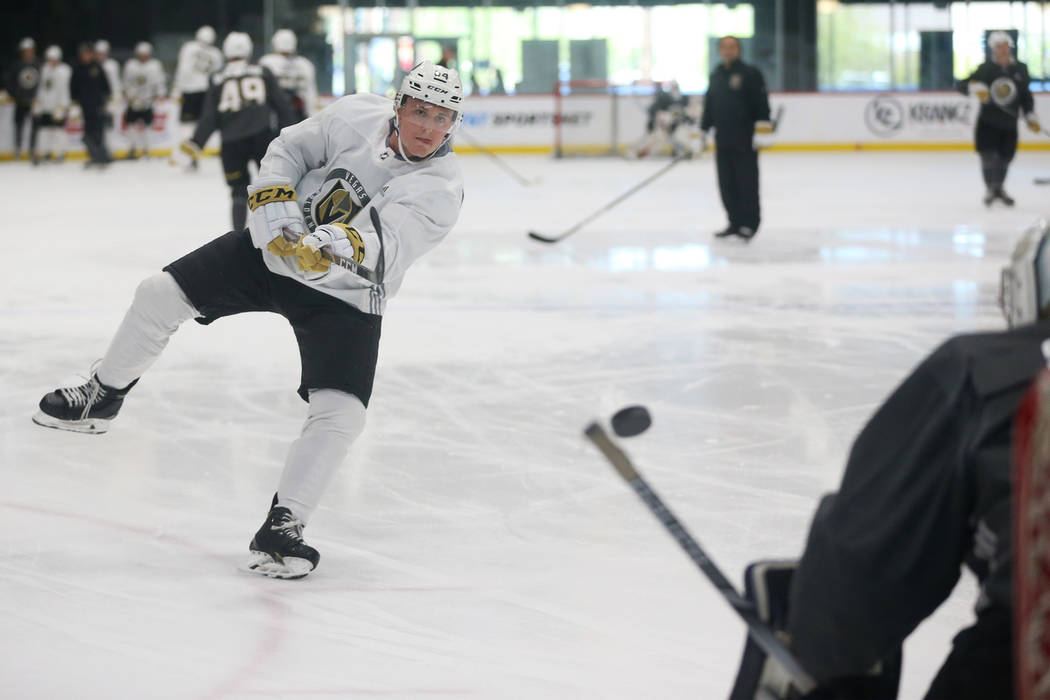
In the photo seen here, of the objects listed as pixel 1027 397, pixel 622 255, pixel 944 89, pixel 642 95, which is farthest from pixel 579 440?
pixel 944 89

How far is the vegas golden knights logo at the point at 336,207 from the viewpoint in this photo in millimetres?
3012

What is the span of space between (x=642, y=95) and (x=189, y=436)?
512 inches

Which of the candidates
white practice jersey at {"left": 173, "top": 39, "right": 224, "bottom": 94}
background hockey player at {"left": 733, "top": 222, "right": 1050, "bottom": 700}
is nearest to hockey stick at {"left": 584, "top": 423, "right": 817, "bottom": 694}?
background hockey player at {"left": 733, "top": 222, "right": 1050, "bottom": 700}

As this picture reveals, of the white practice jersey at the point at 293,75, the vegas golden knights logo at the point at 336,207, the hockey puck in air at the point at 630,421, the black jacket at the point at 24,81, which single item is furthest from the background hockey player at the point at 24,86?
the hockey puck in air at the point at 630,421

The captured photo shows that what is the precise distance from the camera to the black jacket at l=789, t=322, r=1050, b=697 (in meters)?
1.15

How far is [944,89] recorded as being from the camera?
16672 millimetres

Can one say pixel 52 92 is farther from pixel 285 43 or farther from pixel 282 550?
pixel 282 550

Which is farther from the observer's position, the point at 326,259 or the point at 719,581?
the point at 326,259

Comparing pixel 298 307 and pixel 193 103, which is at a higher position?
pixel 193 103

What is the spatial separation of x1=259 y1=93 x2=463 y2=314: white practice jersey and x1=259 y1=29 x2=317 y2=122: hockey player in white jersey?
691cm

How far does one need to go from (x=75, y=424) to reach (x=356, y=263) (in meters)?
1.05

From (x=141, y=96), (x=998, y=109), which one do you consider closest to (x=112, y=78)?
(x=141, y=96)

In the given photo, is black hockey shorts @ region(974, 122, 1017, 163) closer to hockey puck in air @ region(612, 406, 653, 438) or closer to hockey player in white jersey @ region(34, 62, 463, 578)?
hockey player in white jersey @ region(34, 62, 463, 578)

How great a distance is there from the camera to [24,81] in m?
15.1
